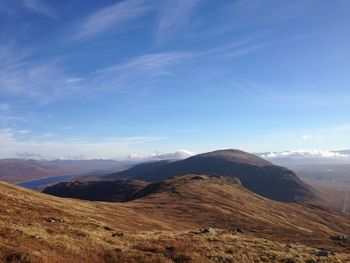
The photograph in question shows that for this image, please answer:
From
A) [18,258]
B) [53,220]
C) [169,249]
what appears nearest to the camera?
[18,258]

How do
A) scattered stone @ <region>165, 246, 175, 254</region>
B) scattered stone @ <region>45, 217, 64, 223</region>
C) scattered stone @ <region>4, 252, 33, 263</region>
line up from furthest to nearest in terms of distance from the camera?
scattered stone @ <region>45, 217, 64, 223</region>
scattered stone @ <region>165, 246, 175, 254</region>
scattered stone @ <region>4, 252, 33, 263</region>

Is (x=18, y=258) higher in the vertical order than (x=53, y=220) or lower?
higher

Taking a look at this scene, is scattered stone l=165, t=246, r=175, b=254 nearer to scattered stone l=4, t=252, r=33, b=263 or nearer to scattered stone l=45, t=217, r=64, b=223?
scattered stone l=4, t=252, r=33, b=263

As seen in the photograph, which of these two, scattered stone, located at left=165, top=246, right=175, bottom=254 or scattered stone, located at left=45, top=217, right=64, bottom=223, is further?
scattered stone, located at left=45, top=217, right=64, bottom=223

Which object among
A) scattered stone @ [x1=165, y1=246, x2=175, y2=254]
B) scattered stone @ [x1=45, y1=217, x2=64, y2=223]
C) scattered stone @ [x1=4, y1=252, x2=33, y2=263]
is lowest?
scattered stone @ [x1=165, y1=246, x2=175, y2=254]

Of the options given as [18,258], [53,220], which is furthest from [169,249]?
[53,220]

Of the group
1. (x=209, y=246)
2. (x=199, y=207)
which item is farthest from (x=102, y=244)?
(x=199, y=207)

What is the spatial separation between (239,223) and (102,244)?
219 ft

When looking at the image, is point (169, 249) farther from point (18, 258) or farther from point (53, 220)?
point (53, 220)

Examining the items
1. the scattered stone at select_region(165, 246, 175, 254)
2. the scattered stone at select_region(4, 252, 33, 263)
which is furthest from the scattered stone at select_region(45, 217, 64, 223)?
the scattered stone at select_region(4, 252, 33, 263)

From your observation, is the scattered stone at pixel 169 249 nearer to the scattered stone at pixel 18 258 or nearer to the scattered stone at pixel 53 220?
the scattered stone at pixel 18 258

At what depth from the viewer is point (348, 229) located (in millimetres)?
171000

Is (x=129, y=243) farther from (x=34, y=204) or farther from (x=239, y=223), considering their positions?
(x=239, y=223)

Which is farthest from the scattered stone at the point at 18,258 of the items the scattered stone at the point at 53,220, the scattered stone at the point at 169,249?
the scattered stone at the point at 53,220
